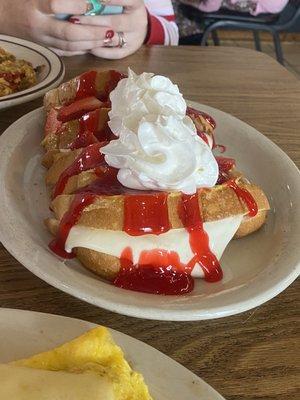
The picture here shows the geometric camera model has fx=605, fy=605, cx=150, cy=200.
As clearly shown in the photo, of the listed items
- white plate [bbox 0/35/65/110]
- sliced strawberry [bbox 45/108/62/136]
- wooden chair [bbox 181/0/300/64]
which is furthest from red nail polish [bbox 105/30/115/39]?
wooden chair [bbox 181/0/300/64]

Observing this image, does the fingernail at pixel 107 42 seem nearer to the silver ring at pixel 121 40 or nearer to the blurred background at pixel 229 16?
the silver ring at pixel 121 40

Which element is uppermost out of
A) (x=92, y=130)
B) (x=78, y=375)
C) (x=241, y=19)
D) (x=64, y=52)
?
(x=78, y=375)

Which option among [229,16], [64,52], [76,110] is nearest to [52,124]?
[76,110]

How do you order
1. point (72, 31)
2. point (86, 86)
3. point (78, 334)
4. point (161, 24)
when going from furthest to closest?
point (161, 24), point (72, 31), point (86, 86), point (78, 334)

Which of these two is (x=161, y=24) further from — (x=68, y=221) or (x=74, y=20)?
(x=68, y=221)

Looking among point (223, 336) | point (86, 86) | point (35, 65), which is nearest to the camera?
point (223, 336)

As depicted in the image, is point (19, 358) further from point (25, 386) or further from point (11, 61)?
point (11, 61)

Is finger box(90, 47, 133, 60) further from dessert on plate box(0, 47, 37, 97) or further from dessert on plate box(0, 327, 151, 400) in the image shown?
dessert on plate box(0, 327, 151, 400)
